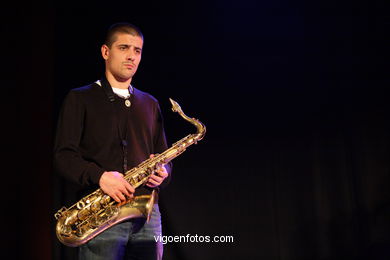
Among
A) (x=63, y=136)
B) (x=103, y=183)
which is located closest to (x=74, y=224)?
(x=103, y=183)

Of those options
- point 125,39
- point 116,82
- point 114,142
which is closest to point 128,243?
point 114,142

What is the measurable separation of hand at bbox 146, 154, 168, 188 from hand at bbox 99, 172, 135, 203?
0.25 meters

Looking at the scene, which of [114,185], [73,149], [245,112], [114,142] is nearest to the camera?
[114,185]

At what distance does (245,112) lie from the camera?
386 centimetres

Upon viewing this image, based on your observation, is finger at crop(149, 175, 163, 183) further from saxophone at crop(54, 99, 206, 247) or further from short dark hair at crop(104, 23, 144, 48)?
short dark hair at crop(104, 23, 144, 48)

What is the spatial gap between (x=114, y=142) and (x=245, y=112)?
188 cm

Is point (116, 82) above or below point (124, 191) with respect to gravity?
above

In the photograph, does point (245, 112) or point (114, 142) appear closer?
point (114, 142)

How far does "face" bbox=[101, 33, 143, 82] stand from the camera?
8.14 ft

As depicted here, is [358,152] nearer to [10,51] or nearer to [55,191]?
[55,191]

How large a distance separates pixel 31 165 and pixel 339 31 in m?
3.33

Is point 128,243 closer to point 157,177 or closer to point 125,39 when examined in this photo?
point 157,177

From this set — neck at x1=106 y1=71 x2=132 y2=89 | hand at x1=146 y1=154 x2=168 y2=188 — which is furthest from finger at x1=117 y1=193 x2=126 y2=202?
neck at x1=106 y1=71 x2=132 y2=89

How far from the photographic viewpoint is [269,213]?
146 inches
